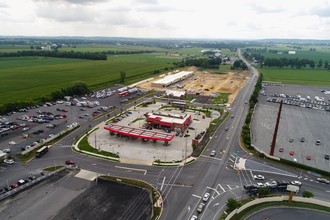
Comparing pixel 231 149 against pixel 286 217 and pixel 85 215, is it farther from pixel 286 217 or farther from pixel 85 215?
pixel 85 215

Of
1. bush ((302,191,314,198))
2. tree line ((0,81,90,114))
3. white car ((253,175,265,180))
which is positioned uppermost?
tree line ((0,81,90,114))

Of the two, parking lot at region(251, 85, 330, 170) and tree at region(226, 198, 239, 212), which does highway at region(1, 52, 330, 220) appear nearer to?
tree at region(226, 198, 239, 212)

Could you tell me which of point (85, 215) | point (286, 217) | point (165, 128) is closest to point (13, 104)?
point (165, 128)

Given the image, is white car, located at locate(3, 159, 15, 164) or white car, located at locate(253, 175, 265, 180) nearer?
white car, located at locate(253, 175, 265, 180)

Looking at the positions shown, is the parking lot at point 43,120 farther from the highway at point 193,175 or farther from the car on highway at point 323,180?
the car on highway at point 323,180

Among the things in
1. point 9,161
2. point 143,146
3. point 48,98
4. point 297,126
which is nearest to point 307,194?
point 143,146

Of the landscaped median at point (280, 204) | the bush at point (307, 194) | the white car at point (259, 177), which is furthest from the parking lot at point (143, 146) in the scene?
the bush at point (307, 194)

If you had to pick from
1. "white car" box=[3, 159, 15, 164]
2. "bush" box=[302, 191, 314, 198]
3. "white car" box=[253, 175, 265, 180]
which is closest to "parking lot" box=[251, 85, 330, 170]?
"white car" box=[253, 175, 265, 180]
